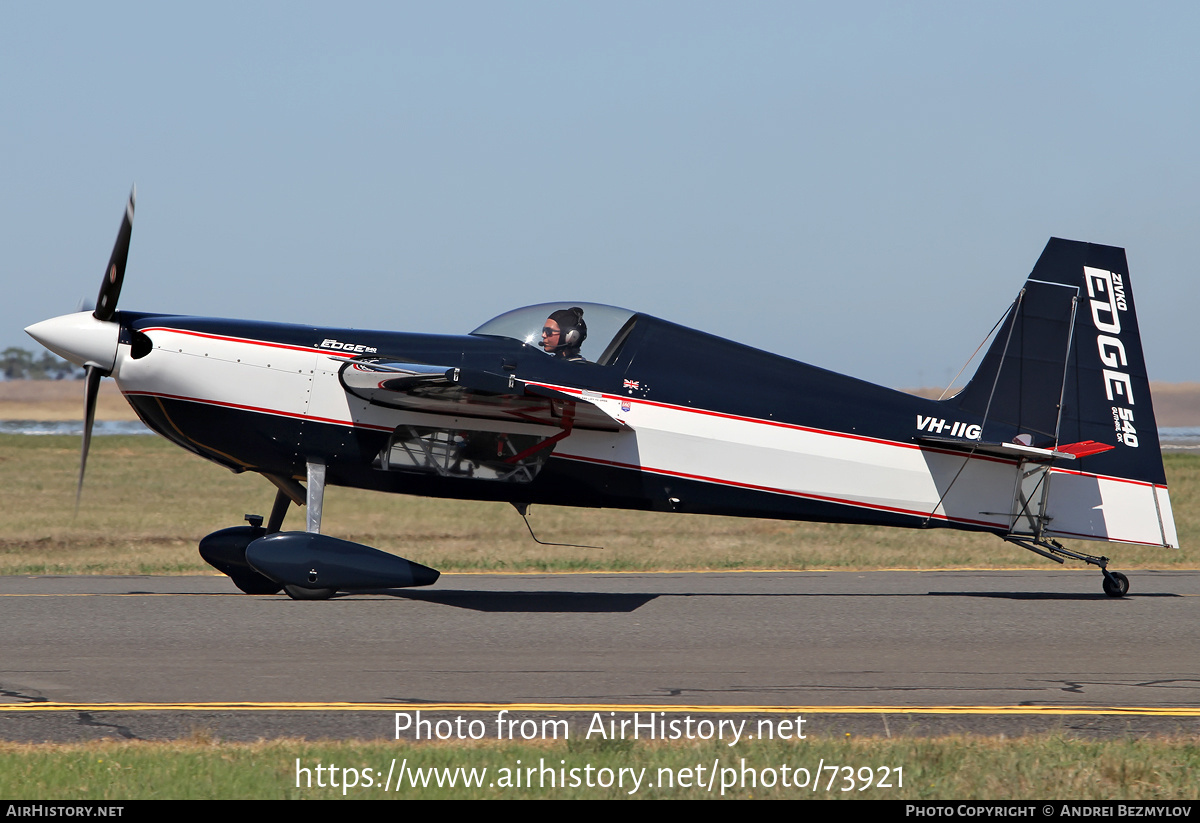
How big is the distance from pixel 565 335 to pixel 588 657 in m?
3.93

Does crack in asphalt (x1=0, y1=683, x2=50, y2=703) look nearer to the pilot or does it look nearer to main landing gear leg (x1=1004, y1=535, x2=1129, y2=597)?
the pilot

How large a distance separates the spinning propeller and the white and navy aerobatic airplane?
0.02 metres

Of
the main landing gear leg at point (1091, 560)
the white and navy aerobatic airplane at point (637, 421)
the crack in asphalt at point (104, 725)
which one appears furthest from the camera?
the main landing gear leg at point (1091, 560)

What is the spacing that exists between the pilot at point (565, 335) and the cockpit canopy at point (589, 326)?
0.15 ft

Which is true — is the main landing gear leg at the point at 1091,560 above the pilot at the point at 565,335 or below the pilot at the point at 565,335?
below

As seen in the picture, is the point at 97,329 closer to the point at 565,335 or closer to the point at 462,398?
the point at 462,398

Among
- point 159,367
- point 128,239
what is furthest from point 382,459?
point 128,239

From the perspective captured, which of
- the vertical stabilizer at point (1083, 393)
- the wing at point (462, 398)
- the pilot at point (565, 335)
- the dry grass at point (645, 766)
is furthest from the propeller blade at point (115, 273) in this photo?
the vertical stabilizer at point (1083, 393)

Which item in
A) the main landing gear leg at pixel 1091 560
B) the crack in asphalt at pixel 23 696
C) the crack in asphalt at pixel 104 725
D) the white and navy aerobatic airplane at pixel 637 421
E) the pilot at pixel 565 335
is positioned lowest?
the crack in asphalt at pixel 23 696

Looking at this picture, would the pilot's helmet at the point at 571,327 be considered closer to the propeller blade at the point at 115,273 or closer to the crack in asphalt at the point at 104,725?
the propeller blade at the point at 115,273

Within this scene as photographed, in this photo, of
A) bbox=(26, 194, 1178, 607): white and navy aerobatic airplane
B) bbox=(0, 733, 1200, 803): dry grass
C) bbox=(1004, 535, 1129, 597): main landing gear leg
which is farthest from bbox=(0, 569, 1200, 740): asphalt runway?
bbox=(26, 194, 1178, 607): white and navy aerobatic airplane

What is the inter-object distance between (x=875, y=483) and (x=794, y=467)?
93 cm

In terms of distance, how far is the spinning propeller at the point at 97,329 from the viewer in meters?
10.5

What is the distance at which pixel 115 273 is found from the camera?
1047cm
